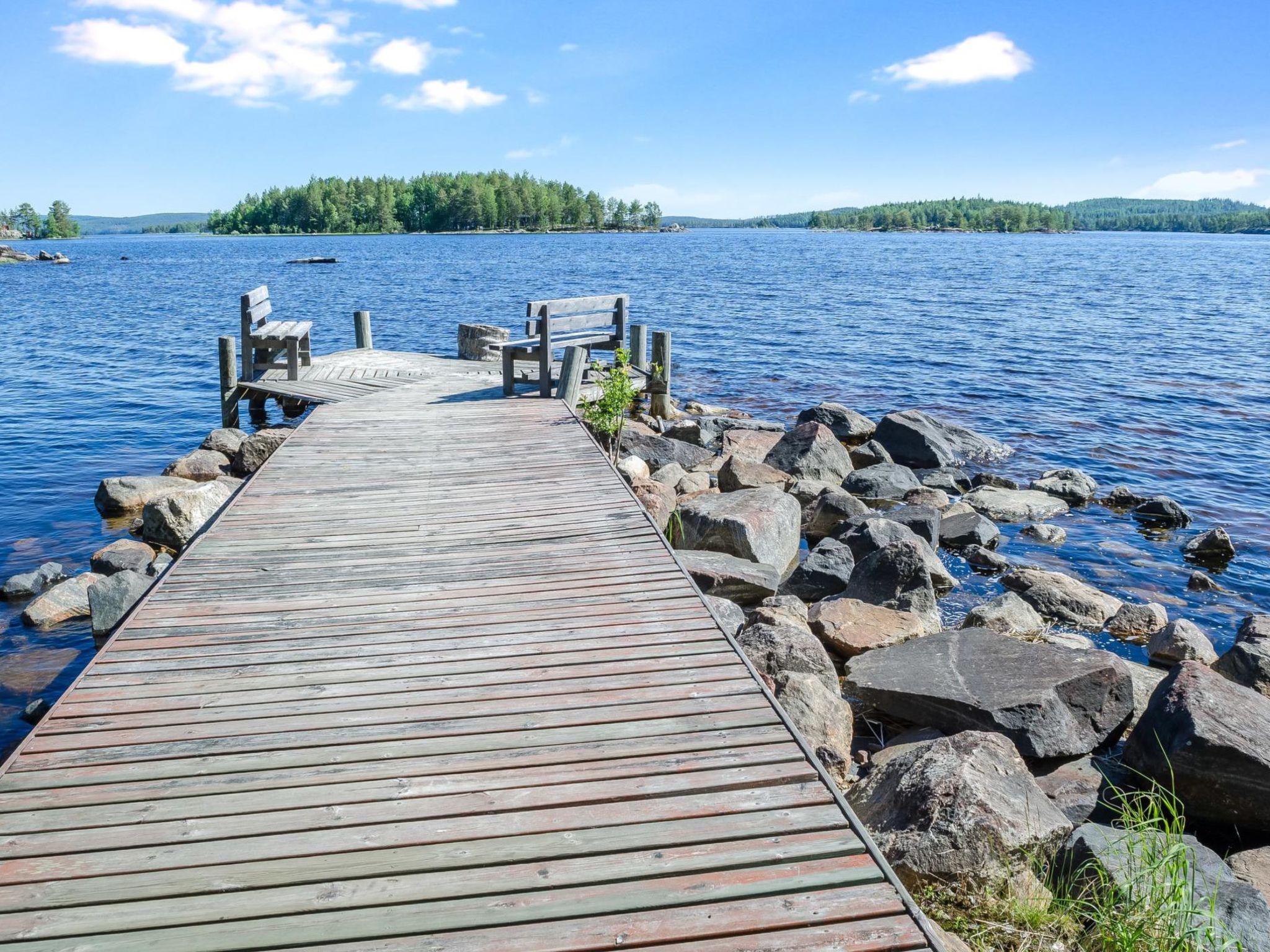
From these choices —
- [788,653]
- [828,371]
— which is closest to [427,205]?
[828,371]

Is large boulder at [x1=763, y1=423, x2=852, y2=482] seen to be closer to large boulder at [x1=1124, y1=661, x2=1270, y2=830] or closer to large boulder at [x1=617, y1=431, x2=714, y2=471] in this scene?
large boulder at [x1=617, y1=431, x2=714, y2=471]

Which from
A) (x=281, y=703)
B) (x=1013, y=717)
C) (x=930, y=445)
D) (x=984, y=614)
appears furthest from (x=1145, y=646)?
(x=281, y=703)

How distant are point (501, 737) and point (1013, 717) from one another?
344cm

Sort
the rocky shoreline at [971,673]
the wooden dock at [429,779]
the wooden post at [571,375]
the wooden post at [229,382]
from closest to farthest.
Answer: the wooden dock at [429,779] → the rocky shoreline at [971,673] → the wooden post at [571,375] → the wooden post at [229,382]

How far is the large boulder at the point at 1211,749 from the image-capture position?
4969mm

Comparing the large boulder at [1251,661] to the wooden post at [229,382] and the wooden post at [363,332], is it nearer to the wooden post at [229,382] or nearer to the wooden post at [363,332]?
the wooden post at [229,382]

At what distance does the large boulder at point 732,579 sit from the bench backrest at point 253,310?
29.4 feet

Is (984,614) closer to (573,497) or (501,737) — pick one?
(573,497)

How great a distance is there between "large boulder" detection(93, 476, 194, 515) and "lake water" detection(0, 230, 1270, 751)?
33cm

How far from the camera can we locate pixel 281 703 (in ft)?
14.3

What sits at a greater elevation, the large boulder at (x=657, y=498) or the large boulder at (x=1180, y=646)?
the large boulder at (x=657, y=498)

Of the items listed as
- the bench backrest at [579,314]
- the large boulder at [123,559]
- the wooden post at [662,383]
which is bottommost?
the large boulder at [123,559]

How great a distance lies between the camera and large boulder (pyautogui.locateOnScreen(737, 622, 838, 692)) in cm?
618

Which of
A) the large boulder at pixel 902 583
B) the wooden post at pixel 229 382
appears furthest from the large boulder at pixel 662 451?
the wooden post at pixel 229 382
